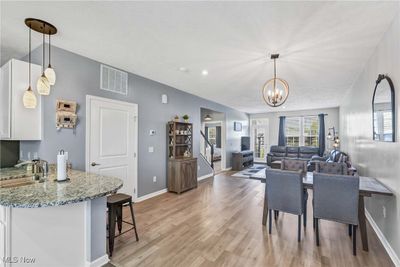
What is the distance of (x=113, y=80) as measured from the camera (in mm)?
3672

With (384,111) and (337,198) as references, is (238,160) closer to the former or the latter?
(337,198)

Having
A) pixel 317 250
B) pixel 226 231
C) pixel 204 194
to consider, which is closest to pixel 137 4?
pixel 226 231

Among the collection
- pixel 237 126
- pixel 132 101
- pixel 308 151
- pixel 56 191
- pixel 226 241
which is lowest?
pixel 226 241

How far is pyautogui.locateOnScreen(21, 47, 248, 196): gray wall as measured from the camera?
288 centimetres

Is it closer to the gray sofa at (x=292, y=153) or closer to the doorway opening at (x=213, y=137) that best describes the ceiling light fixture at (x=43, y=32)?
the doorway opening at (x=213, y=137)

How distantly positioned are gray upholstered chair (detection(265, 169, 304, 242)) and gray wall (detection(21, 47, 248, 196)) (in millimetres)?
2640

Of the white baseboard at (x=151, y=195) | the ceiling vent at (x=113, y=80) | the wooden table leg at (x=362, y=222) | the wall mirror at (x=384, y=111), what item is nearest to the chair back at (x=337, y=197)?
the wooden table leg at (x=362, y=222)

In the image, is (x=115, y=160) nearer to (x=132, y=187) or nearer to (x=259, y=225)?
(x=132, y=187)

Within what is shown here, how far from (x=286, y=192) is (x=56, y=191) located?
8.89ft

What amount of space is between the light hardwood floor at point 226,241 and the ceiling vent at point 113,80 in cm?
228

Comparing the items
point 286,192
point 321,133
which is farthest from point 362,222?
point 321,133

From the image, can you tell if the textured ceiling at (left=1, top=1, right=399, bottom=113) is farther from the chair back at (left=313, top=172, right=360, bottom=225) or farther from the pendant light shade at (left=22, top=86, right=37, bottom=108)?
the chair back at (left=313, top=172, right=360, bottom=225)

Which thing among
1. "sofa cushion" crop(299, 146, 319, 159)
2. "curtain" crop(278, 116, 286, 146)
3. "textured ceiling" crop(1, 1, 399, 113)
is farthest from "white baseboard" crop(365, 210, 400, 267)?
"curtain" crop(278, 116, 286, 146)

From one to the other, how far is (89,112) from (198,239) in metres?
2.62
